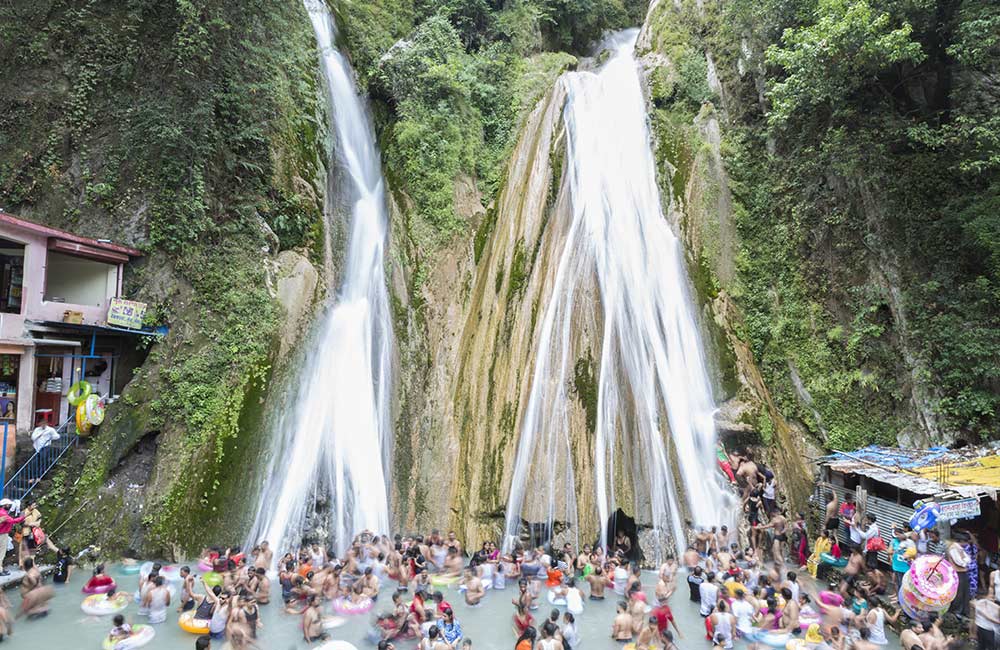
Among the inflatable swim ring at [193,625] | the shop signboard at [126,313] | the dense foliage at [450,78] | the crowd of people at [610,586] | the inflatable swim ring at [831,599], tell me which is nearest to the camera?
the crowd of people at [610,586]

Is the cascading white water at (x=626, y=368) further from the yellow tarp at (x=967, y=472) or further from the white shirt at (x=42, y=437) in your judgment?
the white shirt at (x=42, y=437)

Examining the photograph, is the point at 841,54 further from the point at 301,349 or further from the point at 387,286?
the point at 301,349

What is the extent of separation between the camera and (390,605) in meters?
9.69

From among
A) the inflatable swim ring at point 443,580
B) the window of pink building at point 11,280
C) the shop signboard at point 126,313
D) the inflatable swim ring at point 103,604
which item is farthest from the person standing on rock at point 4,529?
the inflatable swim ring at point 443,580

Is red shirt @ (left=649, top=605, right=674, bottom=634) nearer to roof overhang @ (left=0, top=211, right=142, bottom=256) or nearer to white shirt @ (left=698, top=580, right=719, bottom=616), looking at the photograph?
white shirt @ (left=698, top=580, right=719, bottom=616)

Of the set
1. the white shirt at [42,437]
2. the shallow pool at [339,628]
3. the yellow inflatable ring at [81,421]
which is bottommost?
the shallow pool at [339,628]

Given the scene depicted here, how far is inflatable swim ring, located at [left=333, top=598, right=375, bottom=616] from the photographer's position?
9320 millimetres

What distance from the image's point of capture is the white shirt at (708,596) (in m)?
9.04

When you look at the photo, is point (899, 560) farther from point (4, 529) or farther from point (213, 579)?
point (4, 529)

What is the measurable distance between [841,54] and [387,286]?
12.9m

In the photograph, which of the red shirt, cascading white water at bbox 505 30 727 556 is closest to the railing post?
cascading white water at bbox 505 30 727 556

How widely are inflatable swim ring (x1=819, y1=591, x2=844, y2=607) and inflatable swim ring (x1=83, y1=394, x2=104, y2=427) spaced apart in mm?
14949

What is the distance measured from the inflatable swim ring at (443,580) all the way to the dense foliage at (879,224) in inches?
361

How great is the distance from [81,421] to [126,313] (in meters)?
2.69
